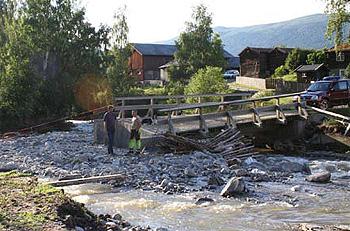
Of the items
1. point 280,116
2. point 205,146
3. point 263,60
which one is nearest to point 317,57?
point 263,60

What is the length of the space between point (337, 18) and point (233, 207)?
26.8 metres

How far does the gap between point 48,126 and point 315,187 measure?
82.5ft

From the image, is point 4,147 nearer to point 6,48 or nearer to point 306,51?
point 6,48

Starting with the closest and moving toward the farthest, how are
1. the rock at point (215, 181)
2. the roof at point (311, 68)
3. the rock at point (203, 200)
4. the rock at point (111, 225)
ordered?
the rock at point (111, 225) → the rock at point (203, 200) → the rock at point (215, 181) → the roof at point (311, 68)

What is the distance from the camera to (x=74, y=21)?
45.7 metres

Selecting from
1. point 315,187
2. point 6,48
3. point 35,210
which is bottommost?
point 315,187

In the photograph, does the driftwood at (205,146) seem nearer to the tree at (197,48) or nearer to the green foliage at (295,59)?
the tree at (197,48)

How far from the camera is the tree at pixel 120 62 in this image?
167 feet

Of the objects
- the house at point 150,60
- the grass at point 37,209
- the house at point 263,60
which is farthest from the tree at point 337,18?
the house at point 150,60

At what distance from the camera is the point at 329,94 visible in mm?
29281

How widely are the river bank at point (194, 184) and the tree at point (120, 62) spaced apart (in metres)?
28.0

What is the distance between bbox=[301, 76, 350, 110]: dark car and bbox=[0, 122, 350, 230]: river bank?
22.1 feet

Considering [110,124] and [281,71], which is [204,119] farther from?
[281,71]

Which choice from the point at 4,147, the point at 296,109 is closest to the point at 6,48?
the point at 4,147
